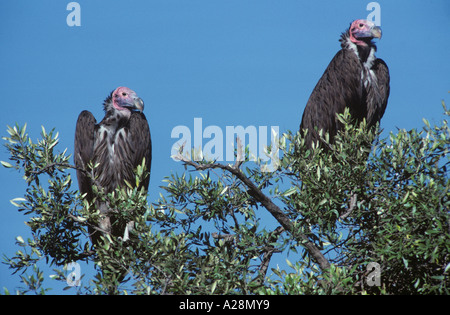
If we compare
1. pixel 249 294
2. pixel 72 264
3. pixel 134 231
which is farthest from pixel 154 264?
pixel 72 264

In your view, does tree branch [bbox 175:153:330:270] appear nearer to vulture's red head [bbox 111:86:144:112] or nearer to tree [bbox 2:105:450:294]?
tree [bbox 2:105:450:294]

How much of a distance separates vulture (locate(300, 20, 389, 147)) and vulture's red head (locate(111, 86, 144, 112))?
301 cm

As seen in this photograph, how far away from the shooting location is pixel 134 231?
5852 mm

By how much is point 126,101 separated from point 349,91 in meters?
4.03

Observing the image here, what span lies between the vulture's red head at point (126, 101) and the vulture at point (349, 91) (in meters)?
3.01

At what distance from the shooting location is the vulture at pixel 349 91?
34.3 ft

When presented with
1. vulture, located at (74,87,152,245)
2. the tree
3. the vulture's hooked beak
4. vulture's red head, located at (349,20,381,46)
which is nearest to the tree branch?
the tree

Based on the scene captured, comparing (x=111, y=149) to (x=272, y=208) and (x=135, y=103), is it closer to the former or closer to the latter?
(x=135, y=103)

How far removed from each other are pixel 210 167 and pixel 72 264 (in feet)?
7.36

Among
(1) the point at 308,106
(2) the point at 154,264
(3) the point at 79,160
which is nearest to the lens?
(2) the point at 154,264

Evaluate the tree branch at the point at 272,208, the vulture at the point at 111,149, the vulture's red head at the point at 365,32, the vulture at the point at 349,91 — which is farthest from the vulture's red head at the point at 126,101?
the tree branch at the point at 272,208

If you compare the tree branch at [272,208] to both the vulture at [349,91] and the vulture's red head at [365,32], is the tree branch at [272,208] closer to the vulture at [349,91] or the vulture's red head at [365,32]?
the vulture at [349,91]
